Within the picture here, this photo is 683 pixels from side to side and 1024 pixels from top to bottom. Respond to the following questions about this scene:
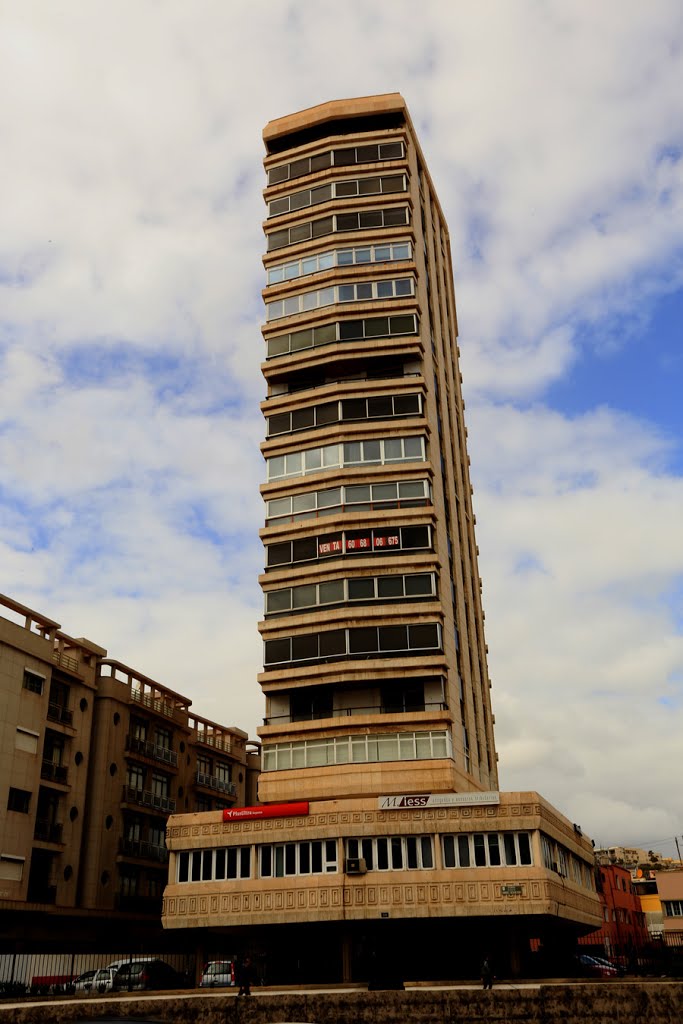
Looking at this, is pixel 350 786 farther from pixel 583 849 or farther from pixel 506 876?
pixel 583 849

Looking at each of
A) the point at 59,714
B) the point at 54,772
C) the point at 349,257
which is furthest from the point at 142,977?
the point at 349,257

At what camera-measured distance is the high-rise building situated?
4781cm

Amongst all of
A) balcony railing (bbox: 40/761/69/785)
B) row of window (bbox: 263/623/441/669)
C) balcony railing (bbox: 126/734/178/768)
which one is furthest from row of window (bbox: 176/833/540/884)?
balcony railing (bbox: 126/734/178/768)

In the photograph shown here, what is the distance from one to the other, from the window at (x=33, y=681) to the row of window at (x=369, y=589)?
1843 centimetres

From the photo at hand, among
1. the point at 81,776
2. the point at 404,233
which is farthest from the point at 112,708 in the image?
the point at 404,233

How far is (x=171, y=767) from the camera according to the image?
3130 inches

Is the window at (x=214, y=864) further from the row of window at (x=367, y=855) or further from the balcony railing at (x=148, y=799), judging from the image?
the balcony railing at (x=148, y=799)

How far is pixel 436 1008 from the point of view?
21.1 meters

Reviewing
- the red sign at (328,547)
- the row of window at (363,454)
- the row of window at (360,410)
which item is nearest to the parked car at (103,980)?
the red sign at (328,547)

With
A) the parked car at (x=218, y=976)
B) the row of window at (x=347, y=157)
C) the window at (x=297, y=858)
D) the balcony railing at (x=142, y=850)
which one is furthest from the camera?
the row of window at (x=347, y=157)

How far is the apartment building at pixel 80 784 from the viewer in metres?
60.8

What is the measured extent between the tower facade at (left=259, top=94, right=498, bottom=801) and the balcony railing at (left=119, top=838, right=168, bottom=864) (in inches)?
806

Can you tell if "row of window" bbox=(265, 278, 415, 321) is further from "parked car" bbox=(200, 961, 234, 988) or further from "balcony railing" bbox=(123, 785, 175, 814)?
"parked car" bbox=(200, 961, 234, 988)

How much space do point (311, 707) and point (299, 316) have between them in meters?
27.4
